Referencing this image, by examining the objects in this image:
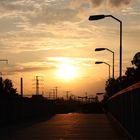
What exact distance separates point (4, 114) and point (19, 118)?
6.98 m

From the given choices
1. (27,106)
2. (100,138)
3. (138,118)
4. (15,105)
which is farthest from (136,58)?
(138,118)

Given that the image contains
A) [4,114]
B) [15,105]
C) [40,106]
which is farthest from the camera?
[40,106]

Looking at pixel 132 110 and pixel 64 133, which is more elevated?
pixel 132 110

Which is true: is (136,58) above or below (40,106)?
above

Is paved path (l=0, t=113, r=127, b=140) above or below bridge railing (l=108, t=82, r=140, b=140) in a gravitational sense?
below

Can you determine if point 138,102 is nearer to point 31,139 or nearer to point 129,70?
point 31,139

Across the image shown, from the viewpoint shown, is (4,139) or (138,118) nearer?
(138,118)

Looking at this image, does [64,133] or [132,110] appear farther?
[64,133]

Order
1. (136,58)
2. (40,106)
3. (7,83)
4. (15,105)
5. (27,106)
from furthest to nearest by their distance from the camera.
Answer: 1. (7,83)
2. (136,58)
3. (40,106)
4. (27,106)
5. (15,105)

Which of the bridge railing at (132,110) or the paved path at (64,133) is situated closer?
the bridge railing at (132,110)

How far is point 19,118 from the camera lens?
57688 mm

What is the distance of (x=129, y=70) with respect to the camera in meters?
127

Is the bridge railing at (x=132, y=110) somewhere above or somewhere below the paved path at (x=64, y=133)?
above

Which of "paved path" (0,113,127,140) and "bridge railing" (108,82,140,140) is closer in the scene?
"bridge railing" (108,82,140,140)
